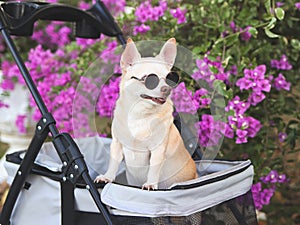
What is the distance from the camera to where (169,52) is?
1.45 meters

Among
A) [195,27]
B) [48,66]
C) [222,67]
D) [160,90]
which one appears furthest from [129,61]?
[48,66]

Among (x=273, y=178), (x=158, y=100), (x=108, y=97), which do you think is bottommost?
(x=273, y=178)

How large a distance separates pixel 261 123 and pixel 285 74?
0.22m

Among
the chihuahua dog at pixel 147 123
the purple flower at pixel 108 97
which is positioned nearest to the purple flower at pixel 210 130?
the chihuahua dog at pixel 147 123

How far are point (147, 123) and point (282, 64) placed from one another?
831 millimetres

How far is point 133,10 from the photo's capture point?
2.25 meters

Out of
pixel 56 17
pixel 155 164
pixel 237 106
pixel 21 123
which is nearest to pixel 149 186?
pixel 155 164

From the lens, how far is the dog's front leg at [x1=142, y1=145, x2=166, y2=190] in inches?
56.2

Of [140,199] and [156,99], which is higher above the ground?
[156,99]

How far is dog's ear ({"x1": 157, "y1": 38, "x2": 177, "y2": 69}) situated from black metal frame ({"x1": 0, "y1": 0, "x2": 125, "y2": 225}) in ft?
Result: 1.08

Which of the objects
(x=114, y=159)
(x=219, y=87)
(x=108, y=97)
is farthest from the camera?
(x=108, y=97)

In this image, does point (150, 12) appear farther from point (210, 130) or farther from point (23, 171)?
point (23, 171)

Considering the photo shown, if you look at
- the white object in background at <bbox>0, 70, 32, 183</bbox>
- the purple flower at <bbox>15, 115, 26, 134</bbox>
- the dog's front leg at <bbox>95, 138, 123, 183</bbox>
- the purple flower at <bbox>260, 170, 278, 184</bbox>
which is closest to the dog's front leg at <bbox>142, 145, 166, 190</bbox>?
the dog's front leg at <bbox>95, 138, 123, 183</bbox>

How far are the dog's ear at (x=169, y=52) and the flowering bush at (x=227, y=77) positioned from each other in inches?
5.5
